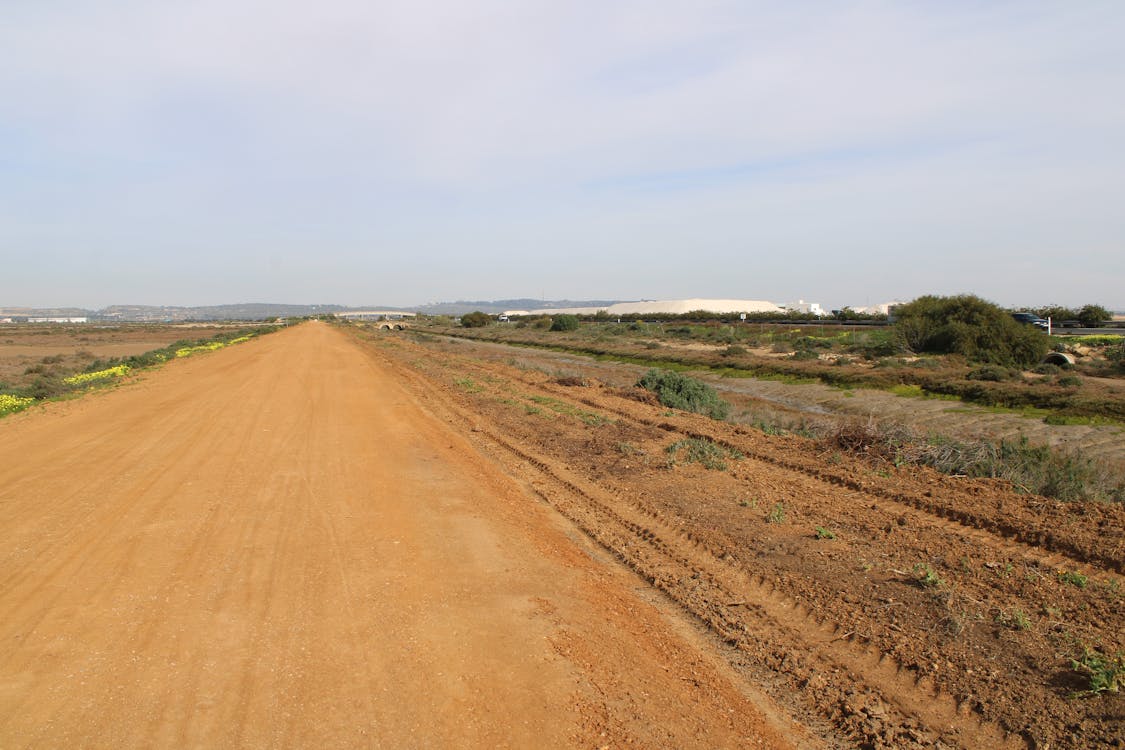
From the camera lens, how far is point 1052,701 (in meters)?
4.18

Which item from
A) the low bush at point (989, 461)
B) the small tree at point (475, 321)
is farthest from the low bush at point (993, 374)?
the small tree at point (475, 321)

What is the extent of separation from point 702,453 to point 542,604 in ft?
19.5

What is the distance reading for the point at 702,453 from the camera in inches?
427

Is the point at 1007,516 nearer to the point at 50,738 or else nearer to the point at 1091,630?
the point at 1091,630

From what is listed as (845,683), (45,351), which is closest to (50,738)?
(845,683)

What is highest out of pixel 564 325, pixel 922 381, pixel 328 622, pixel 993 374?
pixel 564 325

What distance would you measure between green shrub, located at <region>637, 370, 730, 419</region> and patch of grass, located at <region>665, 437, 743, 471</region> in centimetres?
549

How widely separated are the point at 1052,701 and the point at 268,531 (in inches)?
271

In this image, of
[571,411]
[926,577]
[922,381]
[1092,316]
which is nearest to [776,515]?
[926,577]

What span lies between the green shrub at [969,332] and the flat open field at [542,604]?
23.4 metres

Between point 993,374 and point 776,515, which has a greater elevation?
point 776,515

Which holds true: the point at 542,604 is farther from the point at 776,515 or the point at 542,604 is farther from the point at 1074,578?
the point at 1074,578

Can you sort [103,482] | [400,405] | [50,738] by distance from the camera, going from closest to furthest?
1. [50,738]
2. [103,482]
3. [400,405]

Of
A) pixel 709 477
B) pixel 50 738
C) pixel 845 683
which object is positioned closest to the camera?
pixel 50 738
